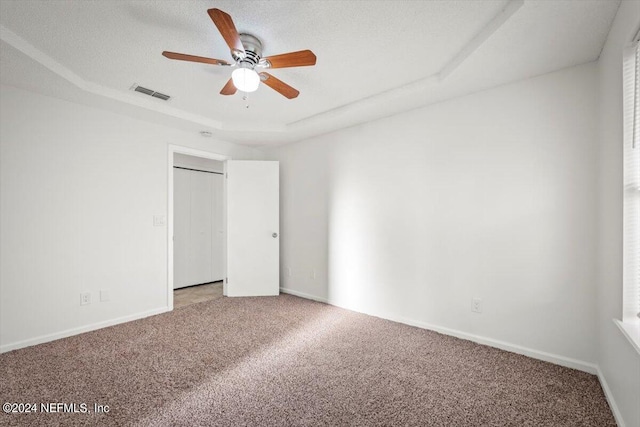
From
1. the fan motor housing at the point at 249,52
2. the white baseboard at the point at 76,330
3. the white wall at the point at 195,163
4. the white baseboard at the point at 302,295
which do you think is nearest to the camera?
the fan motor housing at the point at 249,52

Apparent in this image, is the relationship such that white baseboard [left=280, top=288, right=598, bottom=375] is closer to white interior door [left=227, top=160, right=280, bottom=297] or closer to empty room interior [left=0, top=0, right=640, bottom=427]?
empty room interior [left=0, top=0, right=640, bottom=427]

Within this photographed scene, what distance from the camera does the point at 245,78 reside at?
1.92m

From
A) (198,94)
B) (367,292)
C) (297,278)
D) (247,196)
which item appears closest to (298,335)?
(367,292)

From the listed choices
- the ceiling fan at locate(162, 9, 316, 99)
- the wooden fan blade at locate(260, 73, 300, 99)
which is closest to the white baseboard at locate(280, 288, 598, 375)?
the wooden fan blade at locate(260, 73, 300, 99)

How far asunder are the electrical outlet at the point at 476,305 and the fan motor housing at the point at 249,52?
264cm

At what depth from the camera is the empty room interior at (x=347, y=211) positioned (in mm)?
1646

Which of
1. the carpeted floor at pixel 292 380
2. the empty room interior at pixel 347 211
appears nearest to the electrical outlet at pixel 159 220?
the empty room interior at pixel 347 211

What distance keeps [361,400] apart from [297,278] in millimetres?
2495

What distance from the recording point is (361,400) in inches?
69.2

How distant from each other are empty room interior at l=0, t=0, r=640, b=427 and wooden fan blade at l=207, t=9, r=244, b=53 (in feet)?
0.04

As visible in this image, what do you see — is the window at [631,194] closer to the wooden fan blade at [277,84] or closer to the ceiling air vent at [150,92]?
the wooden fan blade at [277,84]

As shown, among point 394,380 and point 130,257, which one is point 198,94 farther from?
point 394,380

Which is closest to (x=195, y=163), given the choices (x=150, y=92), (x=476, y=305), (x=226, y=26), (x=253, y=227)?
(x=253, y=227)

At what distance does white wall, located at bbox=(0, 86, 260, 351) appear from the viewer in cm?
245
